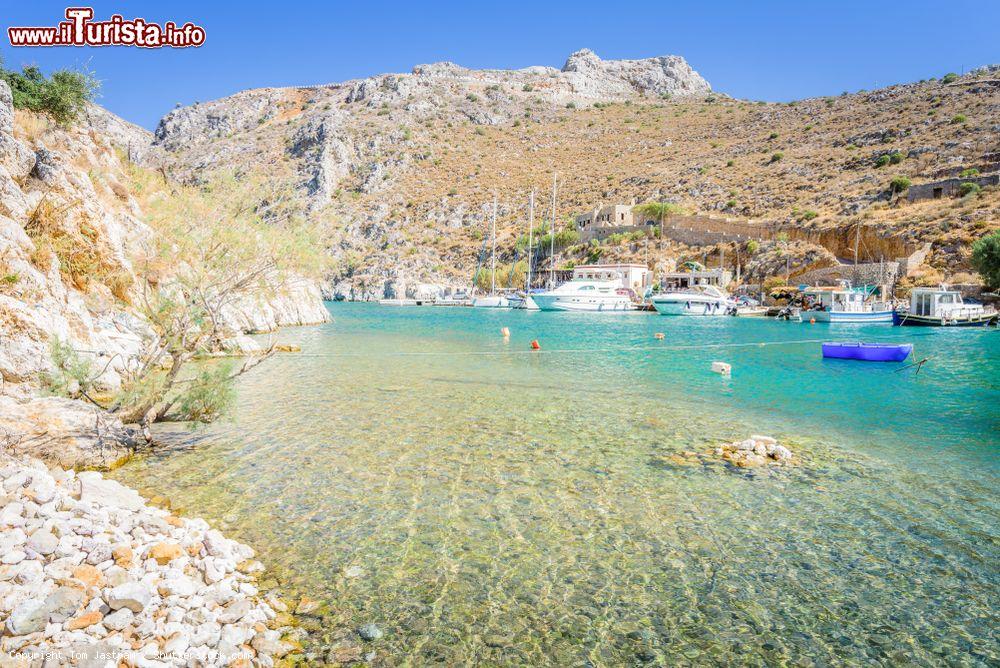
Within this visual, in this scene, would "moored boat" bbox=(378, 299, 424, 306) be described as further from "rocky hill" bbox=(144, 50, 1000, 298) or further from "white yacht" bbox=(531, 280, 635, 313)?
"white yacht" bbox=(531, 280, 635, 313)

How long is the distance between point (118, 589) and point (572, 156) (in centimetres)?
9303

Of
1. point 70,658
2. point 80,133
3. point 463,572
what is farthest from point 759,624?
point 80,133

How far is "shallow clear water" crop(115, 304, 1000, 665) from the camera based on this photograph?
13.1 feet

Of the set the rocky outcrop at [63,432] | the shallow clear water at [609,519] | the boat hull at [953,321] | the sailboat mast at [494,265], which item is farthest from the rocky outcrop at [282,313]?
the boat hull at [953,321]

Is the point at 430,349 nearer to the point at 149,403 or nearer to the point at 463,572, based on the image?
the point at 149,403

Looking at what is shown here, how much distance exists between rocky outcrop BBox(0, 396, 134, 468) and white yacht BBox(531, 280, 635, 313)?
45433 mm

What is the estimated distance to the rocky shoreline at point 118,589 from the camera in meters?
3.20

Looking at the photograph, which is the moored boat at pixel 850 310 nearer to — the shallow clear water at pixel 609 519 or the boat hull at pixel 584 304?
the boat hull at pixel 584 304

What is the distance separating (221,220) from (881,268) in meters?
51.9

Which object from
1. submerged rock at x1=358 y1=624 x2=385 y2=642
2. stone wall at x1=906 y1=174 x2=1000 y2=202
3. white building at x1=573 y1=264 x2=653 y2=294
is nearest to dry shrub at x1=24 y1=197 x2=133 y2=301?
submerged rock at x1=358 y1=624 x2=385 y2=642

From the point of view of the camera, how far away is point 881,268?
152 feet

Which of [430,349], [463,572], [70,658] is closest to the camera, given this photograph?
[70,658]

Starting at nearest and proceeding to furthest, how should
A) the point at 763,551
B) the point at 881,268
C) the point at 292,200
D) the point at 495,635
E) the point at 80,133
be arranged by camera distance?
the point at 495,635, the point at 763,551, the point at 292,200, the point at 80,133, the point at 881,268

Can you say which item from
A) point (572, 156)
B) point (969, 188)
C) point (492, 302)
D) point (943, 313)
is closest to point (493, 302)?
point (492, 302)
